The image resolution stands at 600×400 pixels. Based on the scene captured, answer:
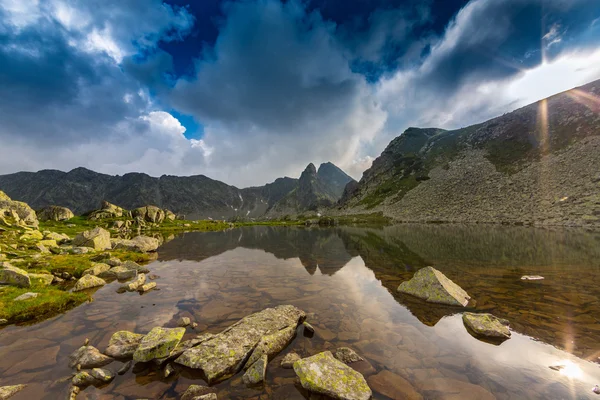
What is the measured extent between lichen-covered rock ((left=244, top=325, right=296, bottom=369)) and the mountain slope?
75.1 metres

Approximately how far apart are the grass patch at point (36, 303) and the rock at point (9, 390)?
7923mm

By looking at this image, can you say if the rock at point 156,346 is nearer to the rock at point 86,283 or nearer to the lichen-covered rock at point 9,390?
the lichen-covered rock at point 9,390

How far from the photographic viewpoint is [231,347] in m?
8.90

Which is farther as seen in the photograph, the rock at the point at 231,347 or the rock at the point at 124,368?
the rock at the point at 124,368

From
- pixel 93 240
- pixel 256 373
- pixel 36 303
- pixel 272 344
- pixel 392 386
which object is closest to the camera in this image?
pixel 392 386

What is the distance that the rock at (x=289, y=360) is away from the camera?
27.8 feet

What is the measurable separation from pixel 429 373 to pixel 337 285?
1084 cm

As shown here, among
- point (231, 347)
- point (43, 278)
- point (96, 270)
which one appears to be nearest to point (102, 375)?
point (231, 347)

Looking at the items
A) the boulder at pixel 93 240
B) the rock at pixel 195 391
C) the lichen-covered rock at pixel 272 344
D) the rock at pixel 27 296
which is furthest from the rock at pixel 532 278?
the boulder at pixel 93 240

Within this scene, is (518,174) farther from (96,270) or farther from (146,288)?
(96,270)

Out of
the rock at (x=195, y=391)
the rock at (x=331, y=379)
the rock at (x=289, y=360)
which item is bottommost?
the rock at (x=195, y=391)

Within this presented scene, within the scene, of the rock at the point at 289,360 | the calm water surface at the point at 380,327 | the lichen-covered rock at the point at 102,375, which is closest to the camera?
the calm water surface at the point at 380,327

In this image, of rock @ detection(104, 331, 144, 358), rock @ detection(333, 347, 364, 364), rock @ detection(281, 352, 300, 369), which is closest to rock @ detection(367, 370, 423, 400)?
rock @ detection(333, 347, 364, 364)

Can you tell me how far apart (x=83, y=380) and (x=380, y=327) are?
1152 cm
